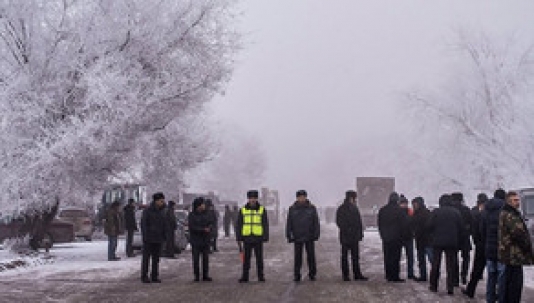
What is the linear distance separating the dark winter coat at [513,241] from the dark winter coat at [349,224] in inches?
178

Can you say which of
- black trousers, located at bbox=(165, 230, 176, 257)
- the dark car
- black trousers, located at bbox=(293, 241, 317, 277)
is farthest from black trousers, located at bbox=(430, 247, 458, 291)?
black trousers, located at bbox=(165, 230, 176, 257)

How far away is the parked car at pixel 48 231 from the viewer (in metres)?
23.6

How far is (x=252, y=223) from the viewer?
13195 millimetres

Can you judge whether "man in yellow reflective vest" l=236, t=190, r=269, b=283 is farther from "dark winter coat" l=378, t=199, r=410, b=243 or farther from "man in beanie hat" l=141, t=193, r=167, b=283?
"dark winter coat" l=378, t=199, r=410, b=243

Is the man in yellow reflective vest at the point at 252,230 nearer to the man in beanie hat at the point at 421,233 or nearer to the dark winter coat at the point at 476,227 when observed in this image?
the man in beanie hat at the point at 421,233

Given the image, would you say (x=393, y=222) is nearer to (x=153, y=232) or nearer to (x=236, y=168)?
(x=153, y=232)

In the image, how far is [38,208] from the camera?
20.1 meters

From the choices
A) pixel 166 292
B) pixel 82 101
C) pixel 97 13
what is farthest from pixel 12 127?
pixel 166 292

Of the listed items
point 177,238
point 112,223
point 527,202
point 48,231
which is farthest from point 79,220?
point 527,202

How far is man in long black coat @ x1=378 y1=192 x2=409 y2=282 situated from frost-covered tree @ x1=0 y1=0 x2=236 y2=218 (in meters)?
8.92

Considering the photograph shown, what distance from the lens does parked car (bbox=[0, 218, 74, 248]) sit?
77.3 ft

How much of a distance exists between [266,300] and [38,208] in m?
11.9

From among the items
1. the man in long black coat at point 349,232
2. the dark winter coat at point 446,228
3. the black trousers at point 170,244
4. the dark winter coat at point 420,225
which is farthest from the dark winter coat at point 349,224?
the black trousers at point 170,244

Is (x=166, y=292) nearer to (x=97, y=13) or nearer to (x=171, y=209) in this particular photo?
(x=171, y=209)
